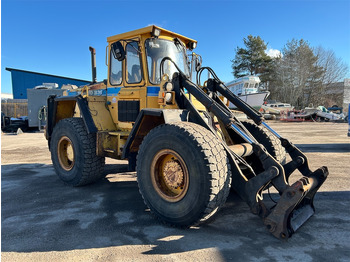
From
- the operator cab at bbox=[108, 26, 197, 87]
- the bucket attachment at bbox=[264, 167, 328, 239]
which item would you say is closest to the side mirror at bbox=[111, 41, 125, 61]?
the operator cab at bbox=[108, 26, 197, 87]

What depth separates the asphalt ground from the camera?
2.70 meters

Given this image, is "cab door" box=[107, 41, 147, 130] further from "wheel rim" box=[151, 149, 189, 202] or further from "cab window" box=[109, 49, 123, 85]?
"wheel rim" box=[151, 149, 189, 202]

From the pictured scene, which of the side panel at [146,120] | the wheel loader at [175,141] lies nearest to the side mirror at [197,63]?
the wheel loader at [175,141]

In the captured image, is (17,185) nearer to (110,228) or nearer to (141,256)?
(110,228)

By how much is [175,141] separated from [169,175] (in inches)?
19.3

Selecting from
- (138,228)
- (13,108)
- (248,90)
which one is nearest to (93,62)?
(138,228)

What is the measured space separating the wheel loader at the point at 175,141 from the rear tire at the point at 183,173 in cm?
1

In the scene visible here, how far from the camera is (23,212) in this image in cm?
397

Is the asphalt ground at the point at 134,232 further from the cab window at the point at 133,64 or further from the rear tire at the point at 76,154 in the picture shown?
the cab window at the point at 133,64

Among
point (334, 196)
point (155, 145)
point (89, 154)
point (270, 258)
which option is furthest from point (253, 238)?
point (89, 154)

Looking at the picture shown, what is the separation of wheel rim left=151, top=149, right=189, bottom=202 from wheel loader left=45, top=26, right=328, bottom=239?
13 mm

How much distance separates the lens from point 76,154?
4980 millimetres

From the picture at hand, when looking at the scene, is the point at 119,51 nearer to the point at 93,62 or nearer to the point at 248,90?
the point at 93,62

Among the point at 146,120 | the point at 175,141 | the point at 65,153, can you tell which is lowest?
the point at 65,153
